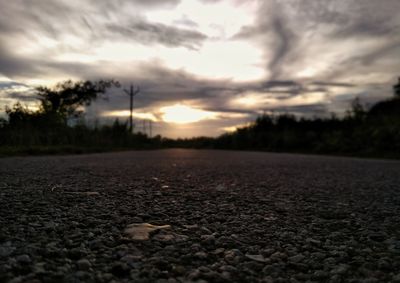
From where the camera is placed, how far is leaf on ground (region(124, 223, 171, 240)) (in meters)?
1.57

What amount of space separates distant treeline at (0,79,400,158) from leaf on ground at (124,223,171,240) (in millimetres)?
8968

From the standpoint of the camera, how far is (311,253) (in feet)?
4.81

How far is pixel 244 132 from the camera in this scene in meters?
29.7

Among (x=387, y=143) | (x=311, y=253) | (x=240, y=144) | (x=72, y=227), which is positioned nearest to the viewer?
(x=311, y=253)

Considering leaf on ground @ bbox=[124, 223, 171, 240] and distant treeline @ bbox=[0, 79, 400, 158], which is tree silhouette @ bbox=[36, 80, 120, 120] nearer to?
distant treeline @ bbox=[0, 79, 400, 158]

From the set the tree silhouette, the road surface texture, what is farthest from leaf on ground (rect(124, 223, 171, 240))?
the tree silhouette

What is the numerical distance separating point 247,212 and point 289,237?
571mm

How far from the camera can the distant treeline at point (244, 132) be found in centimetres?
1267

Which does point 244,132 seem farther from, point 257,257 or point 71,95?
point 257,257

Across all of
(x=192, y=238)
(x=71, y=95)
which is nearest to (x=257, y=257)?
(x=192, y=238)

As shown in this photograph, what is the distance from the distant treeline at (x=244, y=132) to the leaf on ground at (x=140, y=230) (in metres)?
8.97

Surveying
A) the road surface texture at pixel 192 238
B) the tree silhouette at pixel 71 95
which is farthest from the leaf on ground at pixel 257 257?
the tree silhouette at pixel 71 95

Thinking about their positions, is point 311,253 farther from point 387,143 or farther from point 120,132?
point 120,132

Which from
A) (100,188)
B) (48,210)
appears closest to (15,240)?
(48,210)
